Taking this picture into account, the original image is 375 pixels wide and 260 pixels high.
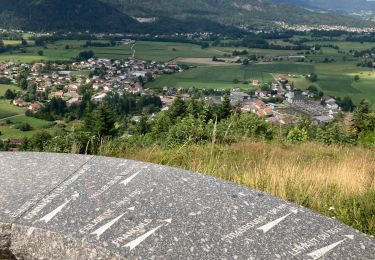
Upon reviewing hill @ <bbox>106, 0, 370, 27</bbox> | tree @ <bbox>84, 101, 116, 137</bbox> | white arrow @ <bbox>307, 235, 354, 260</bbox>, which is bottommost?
tree @ <bbox>84, 101, 116, 137</bbox>

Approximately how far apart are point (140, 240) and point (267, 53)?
75075mm

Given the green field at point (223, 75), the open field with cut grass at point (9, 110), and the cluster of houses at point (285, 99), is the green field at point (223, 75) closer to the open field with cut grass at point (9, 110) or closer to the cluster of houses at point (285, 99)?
the cluster of houses at point (285, 99)

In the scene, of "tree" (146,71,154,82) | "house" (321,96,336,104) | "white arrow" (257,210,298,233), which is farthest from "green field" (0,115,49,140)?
"house" (321,96,336,104)

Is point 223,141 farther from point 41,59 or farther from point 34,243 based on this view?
point 41,59

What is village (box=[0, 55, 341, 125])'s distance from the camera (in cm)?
3419

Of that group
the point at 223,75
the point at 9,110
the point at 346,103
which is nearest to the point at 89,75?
the point at 223,75

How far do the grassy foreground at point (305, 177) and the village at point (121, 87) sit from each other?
25326mm

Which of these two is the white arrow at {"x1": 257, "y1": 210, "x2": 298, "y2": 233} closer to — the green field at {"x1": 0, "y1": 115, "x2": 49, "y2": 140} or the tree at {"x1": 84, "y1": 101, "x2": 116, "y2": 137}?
the tree at {"x1": 84, "y1": 101, "x2": 116, "y2": 137}

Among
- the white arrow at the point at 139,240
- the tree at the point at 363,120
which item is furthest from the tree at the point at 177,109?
the white arrow at the point at 139,240

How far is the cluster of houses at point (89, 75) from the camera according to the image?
3890 centimetres

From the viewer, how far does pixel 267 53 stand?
247ft

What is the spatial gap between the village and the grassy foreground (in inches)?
997

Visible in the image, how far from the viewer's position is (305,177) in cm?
417

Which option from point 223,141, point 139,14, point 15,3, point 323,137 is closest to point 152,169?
point 223,141
